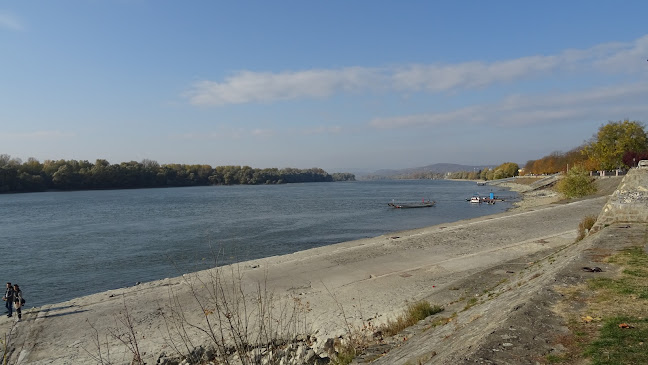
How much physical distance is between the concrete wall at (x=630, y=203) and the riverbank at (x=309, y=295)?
3473 mm

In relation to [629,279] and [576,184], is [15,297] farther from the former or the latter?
[576,184]

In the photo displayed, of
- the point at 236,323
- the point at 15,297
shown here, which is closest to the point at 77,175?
the point at 15,297

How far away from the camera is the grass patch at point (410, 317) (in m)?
10.5

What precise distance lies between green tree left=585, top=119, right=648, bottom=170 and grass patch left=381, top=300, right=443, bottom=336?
263 feet

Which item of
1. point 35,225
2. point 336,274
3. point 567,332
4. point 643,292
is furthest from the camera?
point 35,225

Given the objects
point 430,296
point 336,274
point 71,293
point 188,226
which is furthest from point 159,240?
point 430,296

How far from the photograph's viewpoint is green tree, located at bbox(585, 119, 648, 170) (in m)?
72.9

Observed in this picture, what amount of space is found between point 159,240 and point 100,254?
252 inches

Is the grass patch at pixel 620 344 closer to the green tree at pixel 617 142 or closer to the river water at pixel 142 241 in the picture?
the river water at pixel 142 241

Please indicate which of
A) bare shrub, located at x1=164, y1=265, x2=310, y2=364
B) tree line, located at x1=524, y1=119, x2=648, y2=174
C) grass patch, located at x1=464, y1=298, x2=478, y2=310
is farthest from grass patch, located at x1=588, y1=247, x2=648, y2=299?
tree line, located at x1=524, y1=119, x2=648, y2=174

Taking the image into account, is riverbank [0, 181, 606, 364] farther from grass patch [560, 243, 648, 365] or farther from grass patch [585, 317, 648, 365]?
grass patch [585, 317, 648, 365]

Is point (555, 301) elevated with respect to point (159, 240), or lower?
elevated

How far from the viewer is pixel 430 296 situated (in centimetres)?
1380

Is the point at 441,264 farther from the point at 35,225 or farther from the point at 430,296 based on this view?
the point at 35,225
